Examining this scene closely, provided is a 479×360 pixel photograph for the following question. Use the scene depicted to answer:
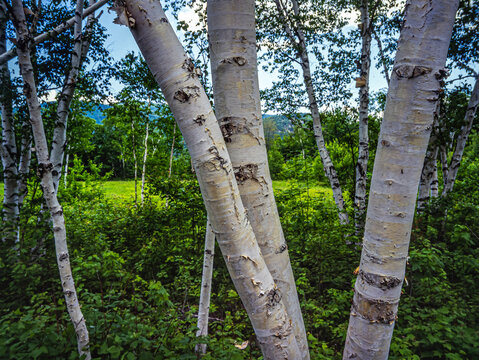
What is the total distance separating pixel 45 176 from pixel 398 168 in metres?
2.67

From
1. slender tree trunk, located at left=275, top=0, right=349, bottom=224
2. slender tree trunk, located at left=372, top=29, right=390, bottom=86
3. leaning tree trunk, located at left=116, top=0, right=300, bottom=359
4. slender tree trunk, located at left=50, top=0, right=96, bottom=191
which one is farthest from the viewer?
slender tree trunk, located at left=372, top=29, right=390, bottom=86

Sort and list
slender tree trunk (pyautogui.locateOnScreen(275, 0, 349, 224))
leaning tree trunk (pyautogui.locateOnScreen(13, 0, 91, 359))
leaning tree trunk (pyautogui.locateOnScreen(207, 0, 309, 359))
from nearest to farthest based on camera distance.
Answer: leaning tree trunk (pyautogui.locateOnScreen(207, 0, 309, 359)), leaning tree trunk (pyautogui.locateOnScreen(13, 0, 91, 359)), slender tree trunk (pyautogui.locateOnScreen(275, 0, 349, 224))

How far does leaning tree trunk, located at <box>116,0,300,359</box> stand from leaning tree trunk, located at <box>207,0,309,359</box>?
0.11 m

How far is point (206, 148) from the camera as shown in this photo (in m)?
0.77

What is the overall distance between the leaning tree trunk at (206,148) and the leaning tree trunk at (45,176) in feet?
6.64

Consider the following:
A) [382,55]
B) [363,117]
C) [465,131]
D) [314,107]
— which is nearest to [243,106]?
[363,117]

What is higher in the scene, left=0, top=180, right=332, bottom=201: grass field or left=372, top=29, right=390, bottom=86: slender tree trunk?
left=372, top=29, right=390, bottom=86: slender tree trunk

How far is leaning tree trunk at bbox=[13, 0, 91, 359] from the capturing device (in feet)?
6.82

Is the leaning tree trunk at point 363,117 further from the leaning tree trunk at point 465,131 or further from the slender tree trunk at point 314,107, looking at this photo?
the leaning tree trunk at point 465,131

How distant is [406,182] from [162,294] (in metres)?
2.20

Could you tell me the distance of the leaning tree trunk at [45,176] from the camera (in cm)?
208

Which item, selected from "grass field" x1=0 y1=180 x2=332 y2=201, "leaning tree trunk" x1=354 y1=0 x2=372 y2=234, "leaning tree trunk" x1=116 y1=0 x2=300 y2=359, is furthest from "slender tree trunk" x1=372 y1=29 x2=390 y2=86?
"leaning tree trunk" x1=116 y1=0 x2=300 y2=359

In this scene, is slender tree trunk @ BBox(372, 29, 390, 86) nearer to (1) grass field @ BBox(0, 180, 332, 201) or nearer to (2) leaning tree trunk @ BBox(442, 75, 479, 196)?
(2) leaning tree trunk @ BBox(442, 75, 479, 196)

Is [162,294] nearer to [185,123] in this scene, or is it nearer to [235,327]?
[235,327]
